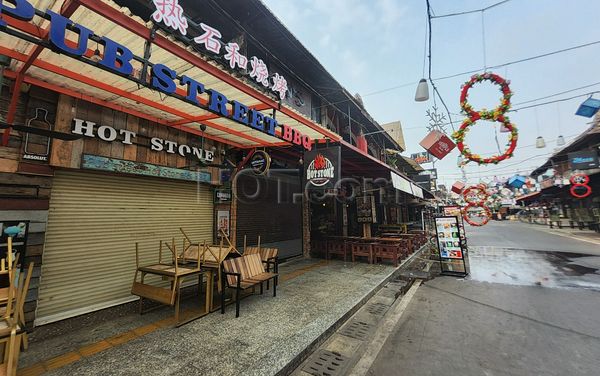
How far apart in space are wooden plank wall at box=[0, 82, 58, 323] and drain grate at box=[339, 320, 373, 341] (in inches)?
209

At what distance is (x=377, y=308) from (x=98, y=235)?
6.26m

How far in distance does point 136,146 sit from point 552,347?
8539mm

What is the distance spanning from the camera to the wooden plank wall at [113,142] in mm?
4379

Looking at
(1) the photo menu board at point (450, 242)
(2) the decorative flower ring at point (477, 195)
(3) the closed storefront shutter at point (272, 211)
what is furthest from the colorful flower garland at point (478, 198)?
(3) the closed storefront shutter at point (272, 211)

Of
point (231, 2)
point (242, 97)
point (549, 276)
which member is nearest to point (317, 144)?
point (242, 97)

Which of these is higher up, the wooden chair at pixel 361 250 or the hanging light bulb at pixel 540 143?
the hanging light bulb at pixel 540 143

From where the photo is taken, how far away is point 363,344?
4.09m

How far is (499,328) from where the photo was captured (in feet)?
14.9

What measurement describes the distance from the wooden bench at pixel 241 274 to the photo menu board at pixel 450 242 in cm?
685

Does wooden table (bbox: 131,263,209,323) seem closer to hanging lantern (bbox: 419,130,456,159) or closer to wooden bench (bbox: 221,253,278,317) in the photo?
wooden bench (bbox: 221,253,278,317)

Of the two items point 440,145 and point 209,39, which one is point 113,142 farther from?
point 440,145

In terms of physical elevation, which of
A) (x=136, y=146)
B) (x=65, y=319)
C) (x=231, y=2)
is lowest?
(x=65, y=319)

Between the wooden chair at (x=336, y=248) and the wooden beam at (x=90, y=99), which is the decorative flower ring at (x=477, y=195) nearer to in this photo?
the wooden chair at (x=336, y=248)

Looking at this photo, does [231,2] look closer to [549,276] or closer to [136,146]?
[136,146]
